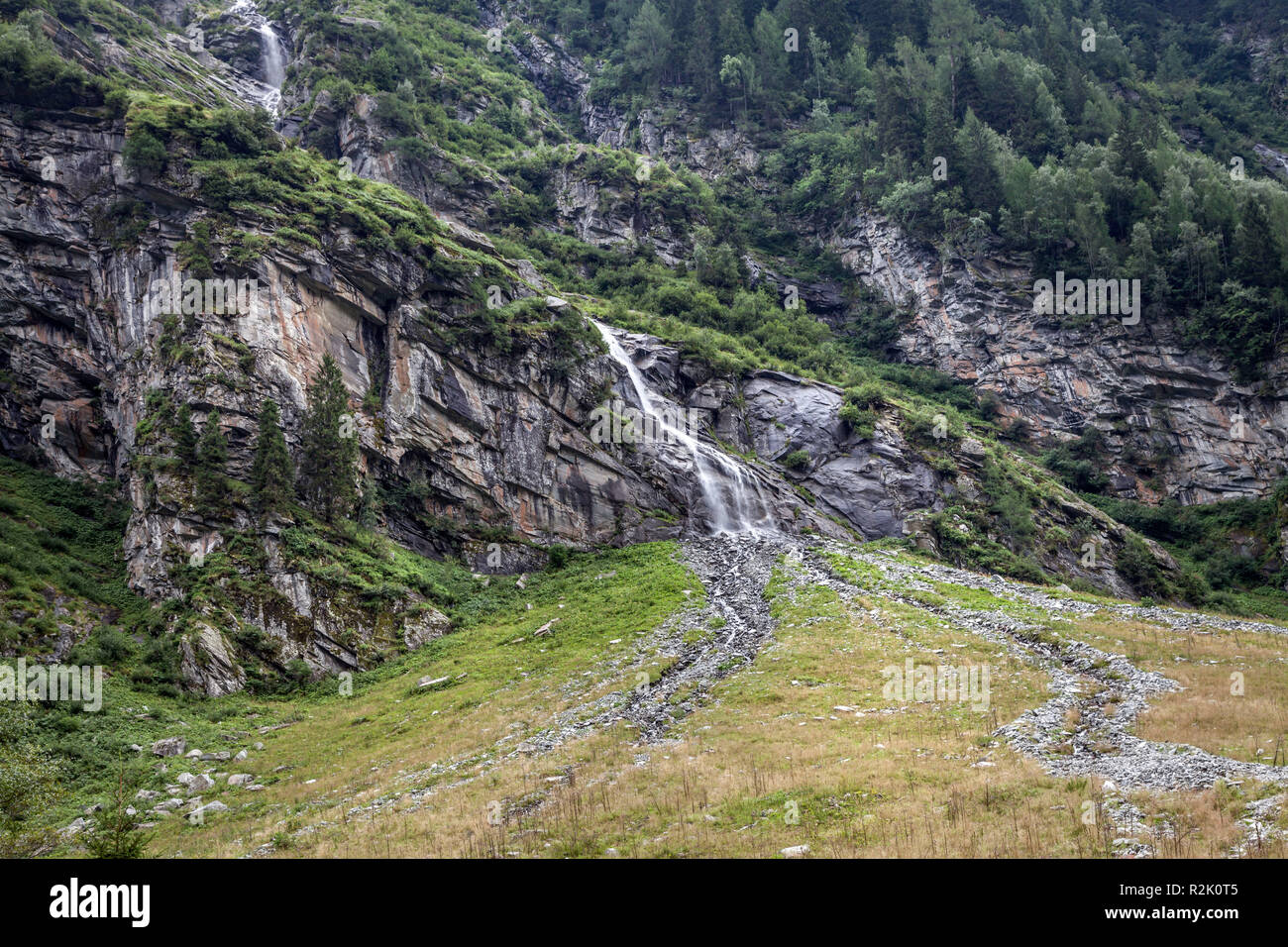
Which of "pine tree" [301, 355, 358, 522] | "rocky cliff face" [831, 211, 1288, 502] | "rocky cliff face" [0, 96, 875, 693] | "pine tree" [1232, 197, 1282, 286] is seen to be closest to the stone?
"rocky cliff face" [0, 96, 875, 693]

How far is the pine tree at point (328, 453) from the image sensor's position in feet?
137

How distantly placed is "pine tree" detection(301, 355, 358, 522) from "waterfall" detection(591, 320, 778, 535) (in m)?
22.9

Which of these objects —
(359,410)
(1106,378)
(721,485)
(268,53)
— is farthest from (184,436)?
(268,53)

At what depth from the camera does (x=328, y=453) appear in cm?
4191

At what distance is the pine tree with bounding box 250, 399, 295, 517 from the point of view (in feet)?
127

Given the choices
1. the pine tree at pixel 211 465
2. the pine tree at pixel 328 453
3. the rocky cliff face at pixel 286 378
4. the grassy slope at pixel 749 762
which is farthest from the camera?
the pine tree at pixel 328 453

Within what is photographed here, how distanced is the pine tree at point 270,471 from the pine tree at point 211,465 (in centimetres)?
152

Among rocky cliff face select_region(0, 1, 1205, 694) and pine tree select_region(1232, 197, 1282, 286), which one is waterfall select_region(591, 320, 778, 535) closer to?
rocky cliff face select_region(0, 1, 1205, 694)

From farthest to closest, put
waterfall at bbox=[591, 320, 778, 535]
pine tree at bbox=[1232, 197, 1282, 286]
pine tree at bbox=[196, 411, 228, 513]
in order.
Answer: pine tree at bbox=[1232, 197, 1282, 286], waterfall at bbox=[591, 320, 778, 535], pine tree at bbox=[196, 411, 228, 513]

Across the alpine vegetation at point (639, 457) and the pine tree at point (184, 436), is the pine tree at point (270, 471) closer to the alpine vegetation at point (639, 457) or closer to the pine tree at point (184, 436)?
the alpine vegetation at point (639, 457)

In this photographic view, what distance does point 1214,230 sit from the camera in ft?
232

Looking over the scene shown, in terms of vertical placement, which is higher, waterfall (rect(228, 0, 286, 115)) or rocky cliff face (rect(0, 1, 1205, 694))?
waterfall (rect(228, 0, 286, 115))

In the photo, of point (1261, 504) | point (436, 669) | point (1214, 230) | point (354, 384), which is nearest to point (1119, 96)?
point (1214, 230)

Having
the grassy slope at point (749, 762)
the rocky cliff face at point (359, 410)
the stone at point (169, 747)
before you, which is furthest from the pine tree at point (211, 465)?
the stone at point (169, 747)
